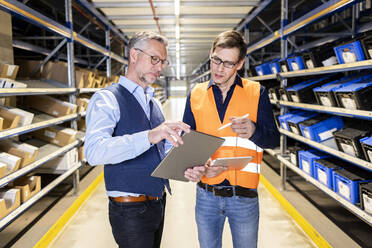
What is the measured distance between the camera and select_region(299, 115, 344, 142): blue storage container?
3.05 meters

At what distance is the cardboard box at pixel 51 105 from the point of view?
3691 mm

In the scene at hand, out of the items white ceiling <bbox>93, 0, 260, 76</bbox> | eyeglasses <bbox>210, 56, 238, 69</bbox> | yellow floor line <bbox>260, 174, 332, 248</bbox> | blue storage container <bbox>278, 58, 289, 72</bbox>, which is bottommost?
yellow floor line <bbox>260, 174, 332, 248</bbox>

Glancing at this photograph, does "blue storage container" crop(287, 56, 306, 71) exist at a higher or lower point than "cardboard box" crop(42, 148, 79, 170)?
higher

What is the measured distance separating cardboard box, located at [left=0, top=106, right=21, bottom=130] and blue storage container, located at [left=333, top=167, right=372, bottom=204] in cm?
306

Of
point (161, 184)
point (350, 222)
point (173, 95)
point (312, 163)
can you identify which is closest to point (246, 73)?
point (312, 163)

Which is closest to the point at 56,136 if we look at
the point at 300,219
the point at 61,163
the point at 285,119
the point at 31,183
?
the point at 61,163

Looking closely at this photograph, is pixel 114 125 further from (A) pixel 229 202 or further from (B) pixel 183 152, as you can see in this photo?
(A) pixel 229 202

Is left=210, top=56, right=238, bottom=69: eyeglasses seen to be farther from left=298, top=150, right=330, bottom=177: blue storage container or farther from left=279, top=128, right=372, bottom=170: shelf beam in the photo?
left=298, top=150, right=330, bottom=177: blue storage container

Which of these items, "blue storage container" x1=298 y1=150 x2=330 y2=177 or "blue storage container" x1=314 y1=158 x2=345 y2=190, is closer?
"blue storage container" x1=314 y1=158 x2=345 y2=190

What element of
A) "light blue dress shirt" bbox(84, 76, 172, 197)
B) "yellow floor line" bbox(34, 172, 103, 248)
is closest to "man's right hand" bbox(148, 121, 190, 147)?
"light blue dress shirt" bbox(84, 76, 172, 197)

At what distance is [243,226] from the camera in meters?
1.65

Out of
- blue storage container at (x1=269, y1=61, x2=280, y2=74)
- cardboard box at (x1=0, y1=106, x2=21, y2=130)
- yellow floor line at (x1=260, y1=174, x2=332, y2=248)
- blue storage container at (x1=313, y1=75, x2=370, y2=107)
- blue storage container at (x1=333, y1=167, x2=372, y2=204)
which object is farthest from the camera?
blue storage container at (x1=269, y1=61, x2=280, y2=74)

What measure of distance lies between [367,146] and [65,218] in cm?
325

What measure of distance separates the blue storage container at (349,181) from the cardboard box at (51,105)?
129 inches
